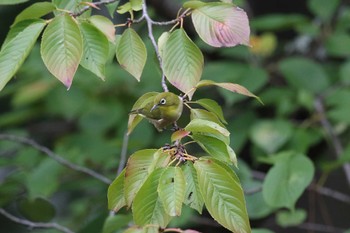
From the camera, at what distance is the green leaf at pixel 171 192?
2.95ft

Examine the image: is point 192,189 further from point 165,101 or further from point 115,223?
A: point 115,223

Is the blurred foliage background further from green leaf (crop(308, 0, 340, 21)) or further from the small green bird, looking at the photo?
the small green bird

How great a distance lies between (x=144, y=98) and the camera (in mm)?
1060

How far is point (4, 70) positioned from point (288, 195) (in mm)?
772

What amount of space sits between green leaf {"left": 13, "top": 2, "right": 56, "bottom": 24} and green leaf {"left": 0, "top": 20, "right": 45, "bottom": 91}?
0.07 meters

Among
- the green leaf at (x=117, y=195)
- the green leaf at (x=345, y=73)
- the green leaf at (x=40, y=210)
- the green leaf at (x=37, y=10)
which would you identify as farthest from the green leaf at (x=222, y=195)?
the green leaf at (x=345, y=73)

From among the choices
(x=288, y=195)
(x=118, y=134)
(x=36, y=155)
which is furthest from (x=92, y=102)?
(x=288, y=195)

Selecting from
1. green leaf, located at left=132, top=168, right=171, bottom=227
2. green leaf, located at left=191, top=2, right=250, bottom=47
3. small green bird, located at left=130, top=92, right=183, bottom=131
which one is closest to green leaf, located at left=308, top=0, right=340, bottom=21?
green leaf, located at left=191, top=2, right=250, bottom=47

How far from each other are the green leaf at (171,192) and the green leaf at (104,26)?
27 centimetres

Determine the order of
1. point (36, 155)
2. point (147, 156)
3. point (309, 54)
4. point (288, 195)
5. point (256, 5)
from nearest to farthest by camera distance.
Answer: point (147, 156)
point (288, 195)
point (36, 155)
point (309, 54)
point (256, 5)

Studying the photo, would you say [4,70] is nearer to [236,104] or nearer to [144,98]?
[144,98]

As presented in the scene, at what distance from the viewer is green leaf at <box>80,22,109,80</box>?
3.54 feet

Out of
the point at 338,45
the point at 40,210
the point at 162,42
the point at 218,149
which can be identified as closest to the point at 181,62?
the point at 162,42

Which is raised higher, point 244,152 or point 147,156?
point 147,156
